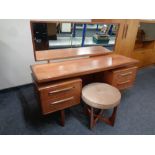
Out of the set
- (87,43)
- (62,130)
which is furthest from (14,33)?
(62,130)

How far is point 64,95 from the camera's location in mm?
1249

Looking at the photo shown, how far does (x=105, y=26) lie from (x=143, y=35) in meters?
1.45

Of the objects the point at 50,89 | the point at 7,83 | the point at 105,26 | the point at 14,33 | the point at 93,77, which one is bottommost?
the point at 7,83

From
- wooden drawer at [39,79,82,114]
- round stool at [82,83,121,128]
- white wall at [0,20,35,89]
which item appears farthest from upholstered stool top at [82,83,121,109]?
white wall at [0,20,35,89]

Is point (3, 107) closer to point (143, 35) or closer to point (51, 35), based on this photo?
point (51, 35)

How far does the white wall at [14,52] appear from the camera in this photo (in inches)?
65.1

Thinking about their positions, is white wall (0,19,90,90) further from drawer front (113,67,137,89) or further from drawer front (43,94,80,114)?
drawer front (113,67,137,89)

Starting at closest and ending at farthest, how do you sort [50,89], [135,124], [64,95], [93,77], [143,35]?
[50,89] < [64,95] < [135,124] < [93,77] < [143,35]

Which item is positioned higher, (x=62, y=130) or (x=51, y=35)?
(x=51, y=35)

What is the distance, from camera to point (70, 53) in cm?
159

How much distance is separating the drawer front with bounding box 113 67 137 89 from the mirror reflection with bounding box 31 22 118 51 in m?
0.50

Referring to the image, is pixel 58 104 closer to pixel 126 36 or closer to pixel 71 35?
pixel 71 35

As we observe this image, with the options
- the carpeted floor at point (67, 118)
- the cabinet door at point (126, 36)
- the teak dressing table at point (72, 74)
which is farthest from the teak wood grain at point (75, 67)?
the carpeted floor at point (67, 118)

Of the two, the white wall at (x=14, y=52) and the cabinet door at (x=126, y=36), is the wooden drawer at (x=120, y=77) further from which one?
the white wall at (x=14, y=52)
